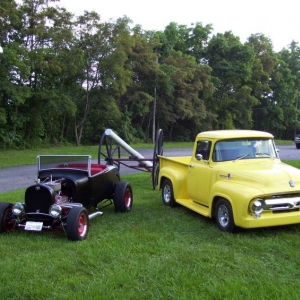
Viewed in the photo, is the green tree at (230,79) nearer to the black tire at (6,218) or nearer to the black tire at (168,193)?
the black tire at (168,193)

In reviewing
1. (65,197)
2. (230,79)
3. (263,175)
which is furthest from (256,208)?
(230,79)

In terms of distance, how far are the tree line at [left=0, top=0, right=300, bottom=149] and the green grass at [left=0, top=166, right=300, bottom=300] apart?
700 inches

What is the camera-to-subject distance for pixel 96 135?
109 feet

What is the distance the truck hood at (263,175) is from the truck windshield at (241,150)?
0.17 m

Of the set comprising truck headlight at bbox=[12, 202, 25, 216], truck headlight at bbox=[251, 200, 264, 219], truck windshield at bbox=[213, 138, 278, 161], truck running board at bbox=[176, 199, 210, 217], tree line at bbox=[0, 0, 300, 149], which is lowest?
truck running board at bbox=[176, 199, 210, 217]

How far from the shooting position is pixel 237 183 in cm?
638

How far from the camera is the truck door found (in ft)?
23.5

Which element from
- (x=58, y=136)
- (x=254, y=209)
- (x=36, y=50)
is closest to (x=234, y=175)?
(x=254, y=209)

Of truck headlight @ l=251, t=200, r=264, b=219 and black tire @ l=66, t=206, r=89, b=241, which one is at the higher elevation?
truck headlight @ l=251, t=200, r=264, b=219

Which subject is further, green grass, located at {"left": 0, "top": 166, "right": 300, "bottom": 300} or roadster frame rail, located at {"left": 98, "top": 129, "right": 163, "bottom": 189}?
roadster frame rail, located at {"left": 98, "top": 129, "right": 163, "bottom": 189}

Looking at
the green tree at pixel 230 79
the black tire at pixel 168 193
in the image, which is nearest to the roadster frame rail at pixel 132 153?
the black tire at pixel 168 193

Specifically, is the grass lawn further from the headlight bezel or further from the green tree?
the green tree

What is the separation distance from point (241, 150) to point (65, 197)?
130 inches

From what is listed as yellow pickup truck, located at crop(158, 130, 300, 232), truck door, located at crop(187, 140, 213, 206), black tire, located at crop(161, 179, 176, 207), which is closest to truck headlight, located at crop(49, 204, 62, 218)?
yellow pickup truck, located at crop(158, 130, 300, 232)
